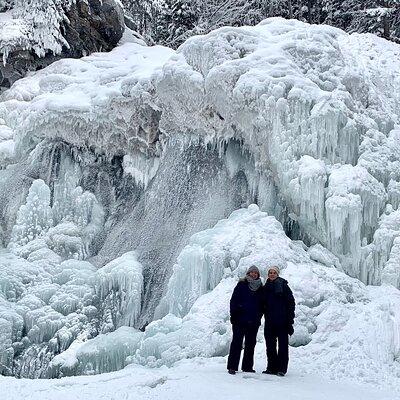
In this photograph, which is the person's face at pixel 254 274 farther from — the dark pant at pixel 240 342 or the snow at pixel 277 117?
the snow at pixel 277 117

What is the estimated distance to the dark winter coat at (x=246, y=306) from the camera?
24.7 ft

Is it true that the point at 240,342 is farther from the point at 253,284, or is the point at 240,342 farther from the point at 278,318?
the point at 253,284

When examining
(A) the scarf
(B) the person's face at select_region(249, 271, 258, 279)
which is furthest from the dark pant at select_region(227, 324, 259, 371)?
(B) the person's face at select_region(249, 271, 258, 279)

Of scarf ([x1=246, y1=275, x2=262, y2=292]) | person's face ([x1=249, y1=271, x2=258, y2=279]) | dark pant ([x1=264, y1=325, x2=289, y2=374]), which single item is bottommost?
dark pant ([x1=264, y1=325, x2=289, y2=374])

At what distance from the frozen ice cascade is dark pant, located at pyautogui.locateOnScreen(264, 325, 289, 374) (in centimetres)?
77

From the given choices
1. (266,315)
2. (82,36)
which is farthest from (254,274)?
(82,36)

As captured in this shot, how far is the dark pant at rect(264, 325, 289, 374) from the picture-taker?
7.59 meters

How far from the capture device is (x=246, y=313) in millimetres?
7578

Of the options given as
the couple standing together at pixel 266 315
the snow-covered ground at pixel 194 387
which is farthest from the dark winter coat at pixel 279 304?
the snow-covered ground at pixel 194 387

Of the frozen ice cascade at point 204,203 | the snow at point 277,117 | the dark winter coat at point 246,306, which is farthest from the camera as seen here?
the snow at point 277,117

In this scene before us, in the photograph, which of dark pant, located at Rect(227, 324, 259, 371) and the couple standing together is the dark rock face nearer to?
the couple standing together

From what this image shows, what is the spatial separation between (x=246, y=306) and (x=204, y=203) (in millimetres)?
4737

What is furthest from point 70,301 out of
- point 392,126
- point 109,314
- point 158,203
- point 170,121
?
point 392,126

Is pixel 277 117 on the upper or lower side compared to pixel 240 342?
upper
